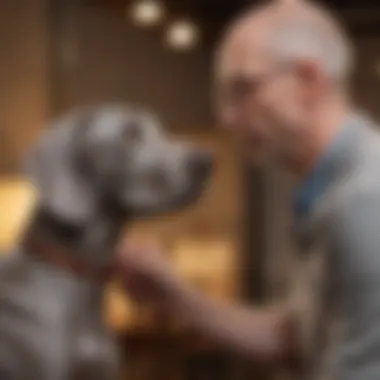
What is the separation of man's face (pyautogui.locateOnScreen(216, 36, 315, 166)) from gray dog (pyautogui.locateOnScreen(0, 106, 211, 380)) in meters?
0.20

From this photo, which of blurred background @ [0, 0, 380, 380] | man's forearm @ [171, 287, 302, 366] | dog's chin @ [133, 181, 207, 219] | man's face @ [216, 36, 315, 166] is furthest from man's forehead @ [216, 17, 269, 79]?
blurred background @ [0, 0, 380, 380]

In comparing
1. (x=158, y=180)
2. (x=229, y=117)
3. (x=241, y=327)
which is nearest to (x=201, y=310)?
(x=241, y=327)

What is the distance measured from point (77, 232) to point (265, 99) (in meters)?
0.29

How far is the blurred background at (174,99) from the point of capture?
6.57 feet

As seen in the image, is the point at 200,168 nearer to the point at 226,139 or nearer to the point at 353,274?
the point at 353,274

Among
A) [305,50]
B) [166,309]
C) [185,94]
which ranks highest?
[185,94]

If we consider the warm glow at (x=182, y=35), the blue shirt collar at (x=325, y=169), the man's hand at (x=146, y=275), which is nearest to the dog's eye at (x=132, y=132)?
the man's hand at (x=146, y=275)

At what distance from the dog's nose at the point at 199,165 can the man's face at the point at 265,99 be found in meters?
0.18

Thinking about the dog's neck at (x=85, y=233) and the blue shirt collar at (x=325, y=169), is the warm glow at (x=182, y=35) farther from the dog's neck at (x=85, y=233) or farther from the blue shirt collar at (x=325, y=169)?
the blue shirt collar at (x=325, y=169)

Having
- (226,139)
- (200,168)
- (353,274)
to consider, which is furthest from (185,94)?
(353,274)

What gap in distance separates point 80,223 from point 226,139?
69 centimetres

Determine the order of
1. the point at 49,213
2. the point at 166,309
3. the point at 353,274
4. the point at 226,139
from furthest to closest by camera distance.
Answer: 1. the point at 226,139
2. the point at 166,309
3. the point at 49,213
4. the point at 353,274

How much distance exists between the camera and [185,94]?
6.67ft

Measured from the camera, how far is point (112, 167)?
1.32 metres
